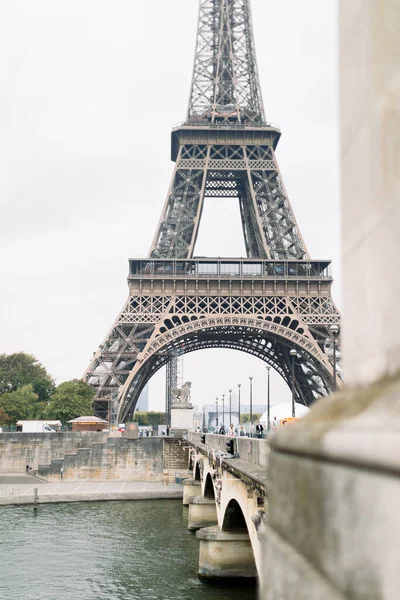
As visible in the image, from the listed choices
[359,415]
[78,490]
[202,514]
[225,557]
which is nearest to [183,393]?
[78,490]

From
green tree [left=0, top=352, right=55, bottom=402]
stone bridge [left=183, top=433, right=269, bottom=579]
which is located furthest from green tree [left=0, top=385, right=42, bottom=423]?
stone bridge [left=183, top=433, right=269, bottom=579]

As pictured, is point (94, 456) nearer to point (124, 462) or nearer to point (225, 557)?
point (124, 462)

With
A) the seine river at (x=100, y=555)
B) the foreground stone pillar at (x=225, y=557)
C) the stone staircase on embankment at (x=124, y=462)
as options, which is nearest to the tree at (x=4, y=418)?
the stone staircase on embankment at (x=124, y=462)

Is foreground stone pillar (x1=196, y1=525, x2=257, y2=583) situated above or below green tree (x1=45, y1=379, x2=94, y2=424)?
below

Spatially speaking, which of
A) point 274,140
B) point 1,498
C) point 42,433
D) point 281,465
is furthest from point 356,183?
point 274,140

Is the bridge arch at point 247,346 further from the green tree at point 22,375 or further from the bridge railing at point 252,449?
the bridge railing at point 252,449

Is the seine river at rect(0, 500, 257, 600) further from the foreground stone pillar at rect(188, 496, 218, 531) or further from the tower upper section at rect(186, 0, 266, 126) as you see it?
the tower upper section at rect(186, 0, 266, 126)
